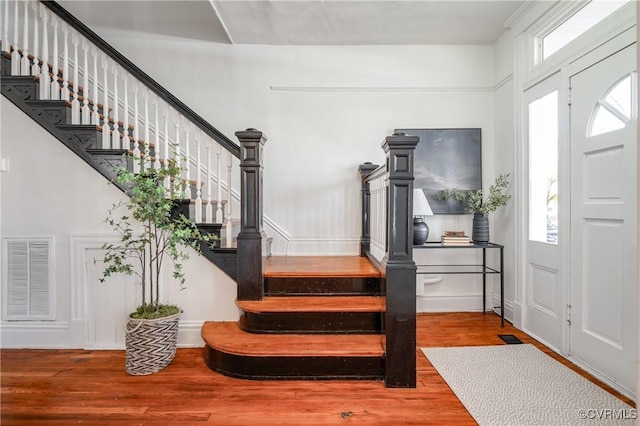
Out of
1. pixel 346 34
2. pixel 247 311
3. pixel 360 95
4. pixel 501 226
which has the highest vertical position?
pixel 346 34

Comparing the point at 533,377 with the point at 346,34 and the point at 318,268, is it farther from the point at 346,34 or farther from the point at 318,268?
the point at 346,34

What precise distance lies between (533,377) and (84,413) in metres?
2.79

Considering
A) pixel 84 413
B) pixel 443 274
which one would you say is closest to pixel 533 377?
pixel 443 274

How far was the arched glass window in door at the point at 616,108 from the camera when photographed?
201 cm

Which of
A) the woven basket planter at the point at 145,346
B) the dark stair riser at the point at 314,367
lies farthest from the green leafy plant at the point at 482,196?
the woven basket planter at the point at 145,346

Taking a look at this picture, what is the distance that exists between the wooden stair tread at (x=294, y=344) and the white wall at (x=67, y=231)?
1.18 ft

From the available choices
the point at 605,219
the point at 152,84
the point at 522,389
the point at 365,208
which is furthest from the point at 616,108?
the point at 152,84

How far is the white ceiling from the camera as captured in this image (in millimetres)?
3012

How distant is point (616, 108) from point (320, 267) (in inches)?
92.5

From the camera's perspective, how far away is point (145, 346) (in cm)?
227

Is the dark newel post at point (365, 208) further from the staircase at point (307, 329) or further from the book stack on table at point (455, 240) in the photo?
the book stack on table at point (455, 240)

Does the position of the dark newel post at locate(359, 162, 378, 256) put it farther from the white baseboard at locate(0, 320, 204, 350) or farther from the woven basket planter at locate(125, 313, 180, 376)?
the woven basket planter at locate(125, 313, 180, 376)

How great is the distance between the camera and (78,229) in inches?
107

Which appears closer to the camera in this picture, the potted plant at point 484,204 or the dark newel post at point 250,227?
the dark newel post at point 250,227
